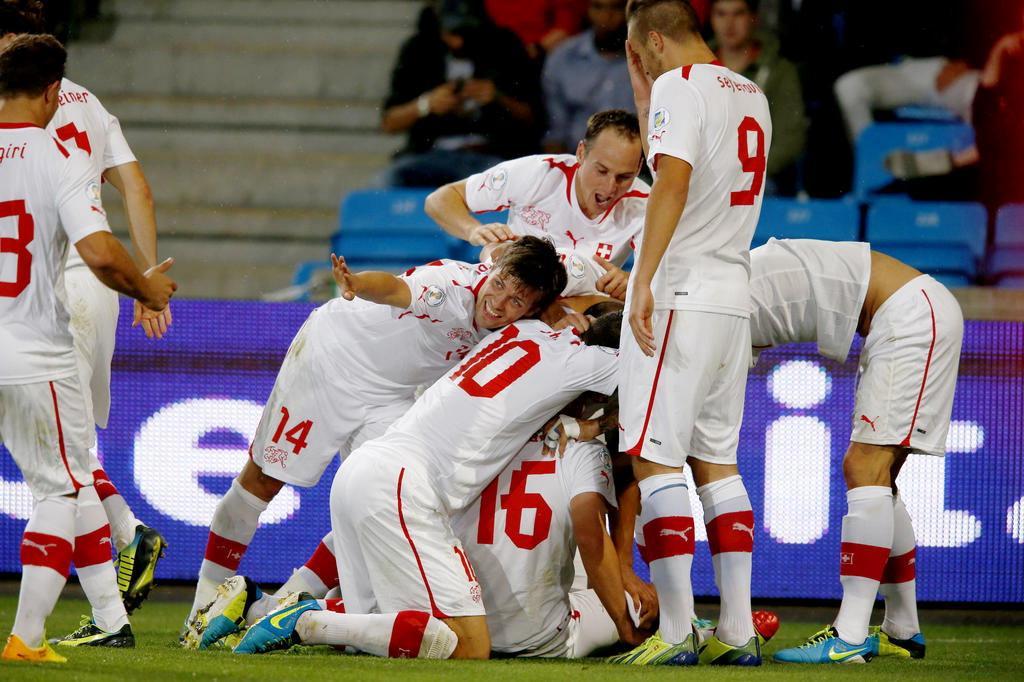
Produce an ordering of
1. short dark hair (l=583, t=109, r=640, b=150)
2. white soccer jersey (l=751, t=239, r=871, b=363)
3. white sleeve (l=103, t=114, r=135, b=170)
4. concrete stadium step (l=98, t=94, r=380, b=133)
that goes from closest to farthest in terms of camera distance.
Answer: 1. white soccer jersey (l=751, t=239, r=871, b=363)
2. white sleeve (l=103, t=114, r=135, b=170)
3. short dark hair (l=583, t=109, r=640, b=150)
4. concrete stadium step (l=98, t=94, r=380, b=133)

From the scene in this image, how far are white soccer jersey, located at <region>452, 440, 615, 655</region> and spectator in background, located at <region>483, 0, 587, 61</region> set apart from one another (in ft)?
13.9

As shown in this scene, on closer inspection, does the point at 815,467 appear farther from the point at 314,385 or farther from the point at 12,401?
the point at 12,401

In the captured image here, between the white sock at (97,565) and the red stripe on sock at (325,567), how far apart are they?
97 cm

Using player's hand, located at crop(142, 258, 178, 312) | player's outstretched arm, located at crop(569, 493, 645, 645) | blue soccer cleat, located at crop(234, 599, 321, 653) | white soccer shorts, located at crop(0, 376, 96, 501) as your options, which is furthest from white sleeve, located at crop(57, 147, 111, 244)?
player's outstretched arm, located at crop(569, 493, 645, 645)

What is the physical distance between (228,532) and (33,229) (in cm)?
158

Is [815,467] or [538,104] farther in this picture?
Answer: [538,104]

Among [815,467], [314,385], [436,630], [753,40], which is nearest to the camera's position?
[436,630]

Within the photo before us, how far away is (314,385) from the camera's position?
16.4 ft

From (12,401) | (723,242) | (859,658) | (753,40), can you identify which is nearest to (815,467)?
(859,658)

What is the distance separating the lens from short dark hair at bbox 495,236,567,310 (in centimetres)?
444

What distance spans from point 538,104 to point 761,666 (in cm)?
432

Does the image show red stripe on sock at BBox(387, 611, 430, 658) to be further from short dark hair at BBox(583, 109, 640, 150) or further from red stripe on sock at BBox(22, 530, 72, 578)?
short dark hair at BBox(583, 109, 640, 150)

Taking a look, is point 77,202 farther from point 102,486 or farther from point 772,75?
point 772,75

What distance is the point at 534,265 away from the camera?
4.44 meters
